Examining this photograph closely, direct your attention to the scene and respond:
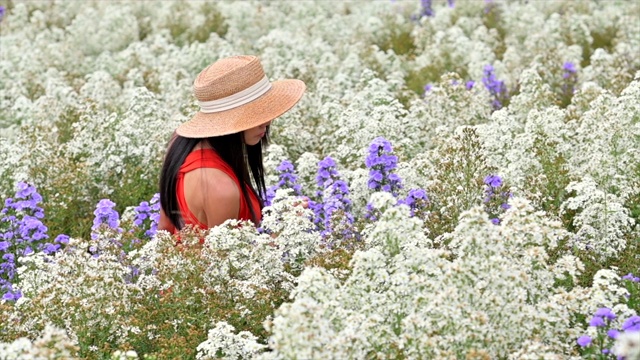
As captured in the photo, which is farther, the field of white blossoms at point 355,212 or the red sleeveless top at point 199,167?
the red sleeveless top at point 199,167

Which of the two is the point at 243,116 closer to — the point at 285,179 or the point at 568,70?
the point at 285,179

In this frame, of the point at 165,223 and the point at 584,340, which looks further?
the point at 165,223

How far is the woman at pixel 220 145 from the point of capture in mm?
5770

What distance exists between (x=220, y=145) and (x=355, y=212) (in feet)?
4.16

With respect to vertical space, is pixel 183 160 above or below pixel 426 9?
below

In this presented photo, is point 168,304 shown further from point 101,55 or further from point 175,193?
point 101,55

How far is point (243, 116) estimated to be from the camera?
5.82 meters

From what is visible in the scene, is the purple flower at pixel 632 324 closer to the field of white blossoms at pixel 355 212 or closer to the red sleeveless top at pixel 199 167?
the field of white blossoms at pixel 355 212

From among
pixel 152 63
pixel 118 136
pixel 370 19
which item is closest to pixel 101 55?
pixel 152 63

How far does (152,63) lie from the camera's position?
38.9 ft

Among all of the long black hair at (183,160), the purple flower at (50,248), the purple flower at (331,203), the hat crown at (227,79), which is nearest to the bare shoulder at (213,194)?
the long black hair at (183,160)

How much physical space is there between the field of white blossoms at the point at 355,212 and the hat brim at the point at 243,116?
1.68 ft

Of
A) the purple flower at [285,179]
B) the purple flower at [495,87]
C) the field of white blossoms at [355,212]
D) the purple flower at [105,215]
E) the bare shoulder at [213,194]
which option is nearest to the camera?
the field of white blossoms at [355,212]

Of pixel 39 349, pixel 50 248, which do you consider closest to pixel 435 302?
pixel 39 349
